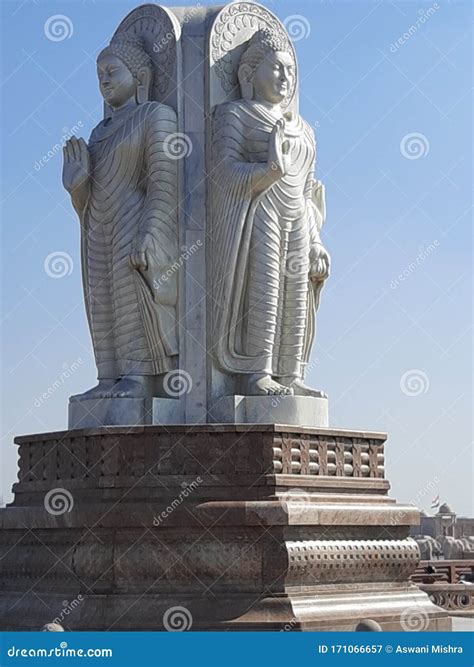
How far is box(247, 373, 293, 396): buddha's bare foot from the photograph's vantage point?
13.5m

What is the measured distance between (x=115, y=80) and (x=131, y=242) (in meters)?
1.70

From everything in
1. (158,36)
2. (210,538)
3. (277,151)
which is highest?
(158,36)

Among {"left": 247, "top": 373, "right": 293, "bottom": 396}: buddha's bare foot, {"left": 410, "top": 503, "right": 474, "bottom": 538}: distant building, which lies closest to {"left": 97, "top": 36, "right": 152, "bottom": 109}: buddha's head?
{"left": 247, "top": 373, "right": 293, "bottom": 396}: buddha's bare foot

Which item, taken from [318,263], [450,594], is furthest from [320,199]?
[450,594]

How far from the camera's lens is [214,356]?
13641 millimetres

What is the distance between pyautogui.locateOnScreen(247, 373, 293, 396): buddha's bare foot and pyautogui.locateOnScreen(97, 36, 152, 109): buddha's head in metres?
3.04

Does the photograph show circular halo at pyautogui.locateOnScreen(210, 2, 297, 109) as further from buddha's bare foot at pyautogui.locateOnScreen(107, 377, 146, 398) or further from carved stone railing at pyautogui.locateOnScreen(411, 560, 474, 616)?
carved stone railing at pyautogui.locateOnScreen(411, 560, 474, 616)

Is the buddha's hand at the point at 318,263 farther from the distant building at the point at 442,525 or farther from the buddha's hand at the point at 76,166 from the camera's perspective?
the distant building at the point at 442,525

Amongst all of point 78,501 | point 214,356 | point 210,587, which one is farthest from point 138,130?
point 210,587

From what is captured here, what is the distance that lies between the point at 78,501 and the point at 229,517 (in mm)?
1530

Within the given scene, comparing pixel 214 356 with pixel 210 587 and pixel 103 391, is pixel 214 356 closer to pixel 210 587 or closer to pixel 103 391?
pixel 103 391

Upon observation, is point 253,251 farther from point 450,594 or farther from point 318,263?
point 450,594

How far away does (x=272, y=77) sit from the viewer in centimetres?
1398

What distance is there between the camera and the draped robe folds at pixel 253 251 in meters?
13.7
